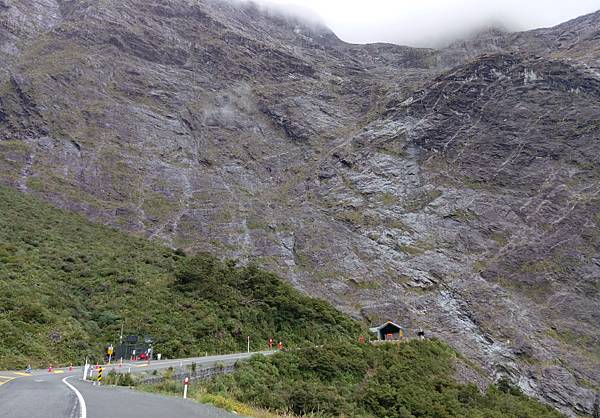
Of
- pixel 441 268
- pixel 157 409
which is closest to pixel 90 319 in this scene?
pixel 157 409

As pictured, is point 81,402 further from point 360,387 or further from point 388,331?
point 388,331

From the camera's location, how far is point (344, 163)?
74.2 metres

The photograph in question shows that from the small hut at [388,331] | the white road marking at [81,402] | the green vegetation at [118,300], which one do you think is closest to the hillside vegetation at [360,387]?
the white road marking at [81,402]

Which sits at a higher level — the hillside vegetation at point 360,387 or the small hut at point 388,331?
the small hut at point 388,331

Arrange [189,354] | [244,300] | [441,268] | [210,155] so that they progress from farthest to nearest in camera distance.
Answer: [210,155] → [441,268] → [244,300] → [189,354]

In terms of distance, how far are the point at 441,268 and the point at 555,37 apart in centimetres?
7521

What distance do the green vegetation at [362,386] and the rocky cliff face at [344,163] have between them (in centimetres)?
1298

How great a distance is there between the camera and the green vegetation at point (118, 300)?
23.2 m

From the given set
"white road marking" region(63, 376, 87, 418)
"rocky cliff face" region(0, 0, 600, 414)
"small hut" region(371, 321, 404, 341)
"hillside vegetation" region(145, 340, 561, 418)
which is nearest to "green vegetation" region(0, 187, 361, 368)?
Result: "small hut" region(371, 321, 404, 341)

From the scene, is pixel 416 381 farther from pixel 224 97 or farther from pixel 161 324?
pixel 224 97

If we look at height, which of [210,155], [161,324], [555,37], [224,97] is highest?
[555,37]

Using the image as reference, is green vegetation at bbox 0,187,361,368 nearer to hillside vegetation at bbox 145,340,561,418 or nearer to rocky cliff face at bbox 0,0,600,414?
hillside vegetation at bbox 145,340,561,418

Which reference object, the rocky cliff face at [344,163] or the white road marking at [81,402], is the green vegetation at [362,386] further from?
the rocky cliff face at [344,163]

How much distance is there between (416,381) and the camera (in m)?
28.3
